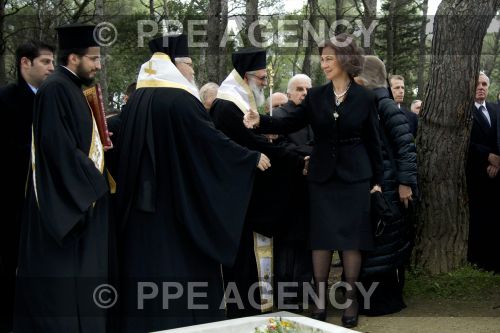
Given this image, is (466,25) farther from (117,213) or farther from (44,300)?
(44,300)

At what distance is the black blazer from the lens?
17.9ft

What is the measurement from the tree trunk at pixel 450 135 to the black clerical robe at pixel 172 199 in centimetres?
237

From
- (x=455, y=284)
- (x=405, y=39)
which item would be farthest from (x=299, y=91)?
(x=405, y=39)

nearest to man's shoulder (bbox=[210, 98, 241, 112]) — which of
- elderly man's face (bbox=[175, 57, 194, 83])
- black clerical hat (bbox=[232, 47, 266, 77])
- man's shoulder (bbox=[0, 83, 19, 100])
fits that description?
black clerical hat (bbox=[232, 47, 266, 77])

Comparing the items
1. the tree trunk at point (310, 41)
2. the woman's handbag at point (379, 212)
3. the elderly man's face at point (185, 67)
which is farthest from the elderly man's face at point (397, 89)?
the tree trunk at point (310, 41)

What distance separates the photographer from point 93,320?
466 cm

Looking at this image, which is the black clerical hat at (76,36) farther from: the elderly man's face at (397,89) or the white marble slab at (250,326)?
the elderly man's face at (397,89)

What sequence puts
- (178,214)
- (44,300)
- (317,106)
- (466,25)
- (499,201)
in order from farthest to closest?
(499,201)
(466,25)
(317,106)
(178,214)
(44,300)

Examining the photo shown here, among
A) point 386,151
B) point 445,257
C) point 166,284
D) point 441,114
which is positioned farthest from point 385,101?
point 166,284

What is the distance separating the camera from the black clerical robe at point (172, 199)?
4.99m

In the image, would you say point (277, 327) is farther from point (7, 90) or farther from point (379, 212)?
point (7, 90)

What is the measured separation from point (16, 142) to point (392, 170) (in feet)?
10.1

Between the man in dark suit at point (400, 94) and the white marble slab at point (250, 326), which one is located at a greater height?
the man in dark suit at point (400, 94)

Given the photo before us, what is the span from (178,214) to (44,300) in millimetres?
1081
